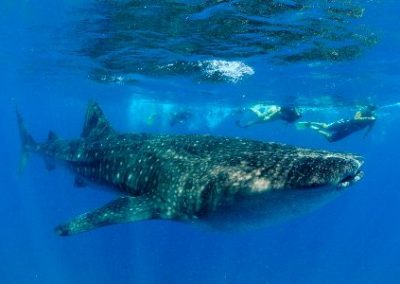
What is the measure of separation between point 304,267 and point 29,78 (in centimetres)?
4388

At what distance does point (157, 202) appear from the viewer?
647 centimetres

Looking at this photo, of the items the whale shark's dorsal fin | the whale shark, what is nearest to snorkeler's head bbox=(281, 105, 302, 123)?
the whale shark's dorsal fin

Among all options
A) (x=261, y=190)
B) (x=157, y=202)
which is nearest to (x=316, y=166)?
(x=261, y=190)

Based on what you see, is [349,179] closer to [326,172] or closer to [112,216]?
[326,172]

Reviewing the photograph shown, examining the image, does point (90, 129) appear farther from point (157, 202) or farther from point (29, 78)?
point (29, 78)

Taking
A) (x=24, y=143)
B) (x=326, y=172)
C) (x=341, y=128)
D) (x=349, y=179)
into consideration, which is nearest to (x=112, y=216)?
(x=326, y=172)

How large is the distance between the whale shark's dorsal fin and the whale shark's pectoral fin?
366cm

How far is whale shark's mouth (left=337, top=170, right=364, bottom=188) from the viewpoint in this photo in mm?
4590

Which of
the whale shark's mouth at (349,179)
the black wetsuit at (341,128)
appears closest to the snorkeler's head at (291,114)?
the black wetsuit at (341,128)

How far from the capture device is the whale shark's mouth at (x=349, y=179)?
15.1ft

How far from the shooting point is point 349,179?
4660mm

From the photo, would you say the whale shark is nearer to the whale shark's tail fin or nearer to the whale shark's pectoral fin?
the whale shark's pectoral fin

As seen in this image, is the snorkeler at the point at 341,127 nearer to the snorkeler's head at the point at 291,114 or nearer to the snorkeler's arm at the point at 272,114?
the snorkeler's head at the point at 291,114

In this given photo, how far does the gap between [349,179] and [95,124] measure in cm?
751
